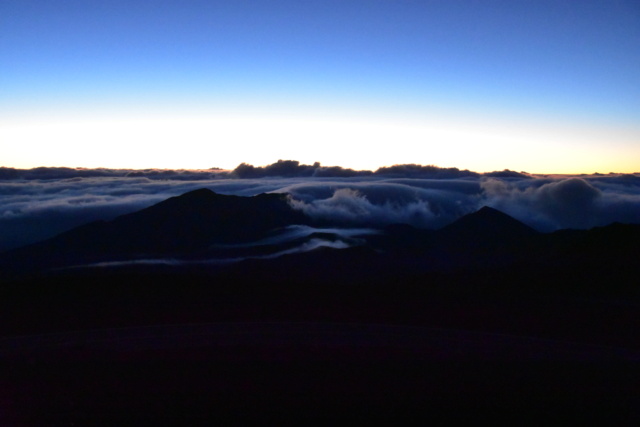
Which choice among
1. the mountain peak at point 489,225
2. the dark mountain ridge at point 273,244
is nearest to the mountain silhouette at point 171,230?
the dark mountain ridge at point 273,244

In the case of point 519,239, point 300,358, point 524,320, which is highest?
point 300,358

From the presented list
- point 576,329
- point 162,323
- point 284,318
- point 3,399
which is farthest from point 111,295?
point 576,329

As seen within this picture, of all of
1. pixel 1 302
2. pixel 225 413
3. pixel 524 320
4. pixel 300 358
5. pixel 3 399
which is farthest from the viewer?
pixel 1 302

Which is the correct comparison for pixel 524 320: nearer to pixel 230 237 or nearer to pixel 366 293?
pixel 366 293

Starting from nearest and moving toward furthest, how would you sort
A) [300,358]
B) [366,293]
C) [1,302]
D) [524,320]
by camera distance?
[300,358], [524,320], [1,302], [366,293]

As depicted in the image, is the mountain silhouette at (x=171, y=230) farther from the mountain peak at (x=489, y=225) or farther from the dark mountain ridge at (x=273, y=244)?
the mountain peak at (x=489, y=225)

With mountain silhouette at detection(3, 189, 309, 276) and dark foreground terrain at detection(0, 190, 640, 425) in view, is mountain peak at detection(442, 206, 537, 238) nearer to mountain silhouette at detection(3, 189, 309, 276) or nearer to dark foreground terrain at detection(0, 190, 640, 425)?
mountain silhouette at detection(3, 189, 309, 276)

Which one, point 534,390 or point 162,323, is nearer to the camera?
point 534,390

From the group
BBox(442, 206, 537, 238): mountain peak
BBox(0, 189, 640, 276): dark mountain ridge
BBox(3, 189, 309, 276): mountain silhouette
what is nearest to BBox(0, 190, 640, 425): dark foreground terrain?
BBox(3, 189, 309, 276): mountain silhouette
